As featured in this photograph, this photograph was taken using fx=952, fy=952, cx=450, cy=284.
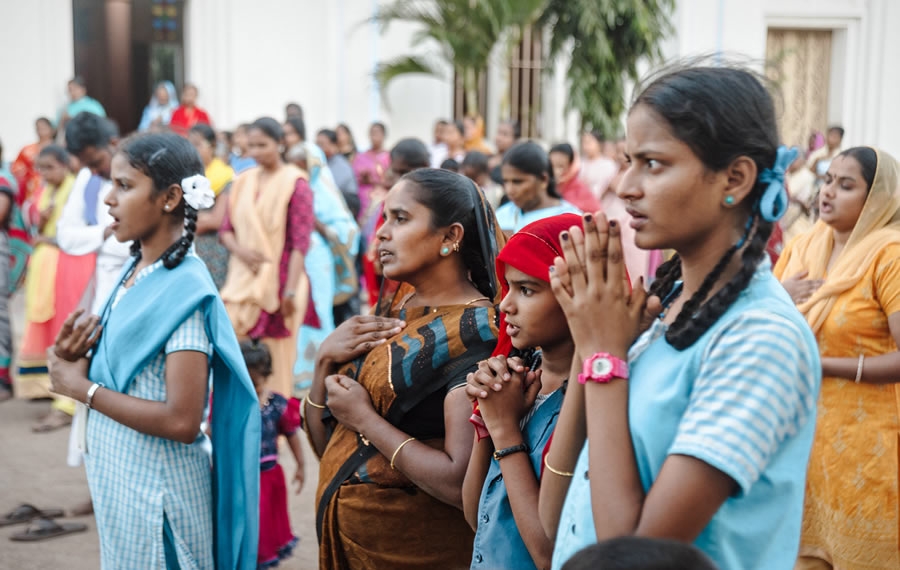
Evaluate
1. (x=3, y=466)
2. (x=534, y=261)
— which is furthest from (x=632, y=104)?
(x=3, y=466)

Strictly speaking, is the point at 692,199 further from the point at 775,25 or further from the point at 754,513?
the point at 775,25

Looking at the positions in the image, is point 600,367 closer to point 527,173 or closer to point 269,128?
point 527,173

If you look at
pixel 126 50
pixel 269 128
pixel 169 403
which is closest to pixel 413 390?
pixel 169 403

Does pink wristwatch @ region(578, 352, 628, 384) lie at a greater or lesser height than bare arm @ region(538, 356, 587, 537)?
greater

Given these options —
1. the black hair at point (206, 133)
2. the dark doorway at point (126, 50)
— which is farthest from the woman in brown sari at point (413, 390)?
the dark doorway at point (126, 50)

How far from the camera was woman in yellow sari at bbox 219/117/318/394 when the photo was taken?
585 cm

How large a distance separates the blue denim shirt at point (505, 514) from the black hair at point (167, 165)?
125cm

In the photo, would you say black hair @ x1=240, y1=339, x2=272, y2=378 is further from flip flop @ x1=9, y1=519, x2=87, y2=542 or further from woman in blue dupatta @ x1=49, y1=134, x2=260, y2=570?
woman in blue dupatta @ x1=49, y1=134, x2=260, y2=570

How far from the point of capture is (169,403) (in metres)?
2.60

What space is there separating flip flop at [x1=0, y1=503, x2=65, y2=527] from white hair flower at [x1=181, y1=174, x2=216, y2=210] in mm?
2620

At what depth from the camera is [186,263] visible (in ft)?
9.16

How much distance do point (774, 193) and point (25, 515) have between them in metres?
4.33

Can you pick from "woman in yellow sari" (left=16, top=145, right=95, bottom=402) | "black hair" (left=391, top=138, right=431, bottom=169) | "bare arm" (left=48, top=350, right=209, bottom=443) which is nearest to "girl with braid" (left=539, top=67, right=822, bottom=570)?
"bare arm" (left=48, top=350, right=209, bottom=443)

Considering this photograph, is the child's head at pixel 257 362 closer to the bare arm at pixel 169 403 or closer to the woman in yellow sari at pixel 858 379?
the bare arm at pixel 169 403
